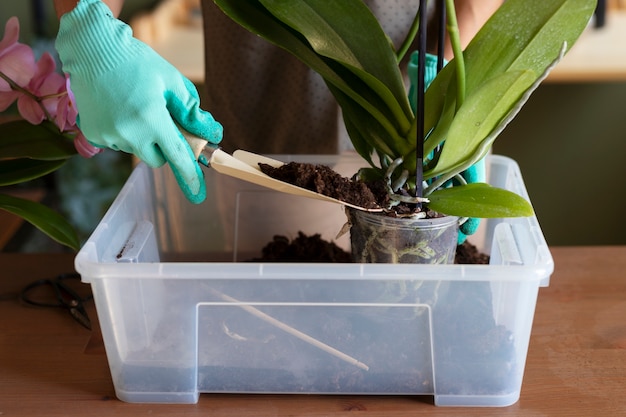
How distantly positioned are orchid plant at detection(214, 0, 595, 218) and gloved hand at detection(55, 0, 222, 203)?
96 millimetres

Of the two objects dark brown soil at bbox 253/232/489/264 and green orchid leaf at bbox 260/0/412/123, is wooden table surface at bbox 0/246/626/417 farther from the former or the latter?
green orchid leaf at bbox 260/0/412/123

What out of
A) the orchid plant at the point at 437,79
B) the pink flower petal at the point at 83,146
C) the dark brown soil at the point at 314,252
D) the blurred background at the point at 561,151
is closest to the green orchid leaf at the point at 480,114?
the orchid plant at the point at 437,79

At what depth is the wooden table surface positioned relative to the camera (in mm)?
619

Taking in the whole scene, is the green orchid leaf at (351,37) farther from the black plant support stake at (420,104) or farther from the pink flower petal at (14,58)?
the pink flower petal at (14,58)

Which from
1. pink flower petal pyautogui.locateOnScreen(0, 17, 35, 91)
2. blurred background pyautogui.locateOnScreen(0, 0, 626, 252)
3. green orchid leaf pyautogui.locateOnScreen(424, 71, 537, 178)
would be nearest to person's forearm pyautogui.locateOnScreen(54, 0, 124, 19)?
pink flower petal pyautogui.locateOnScreen(0, 17, 35, 91)

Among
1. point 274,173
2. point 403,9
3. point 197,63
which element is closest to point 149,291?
point 274,173

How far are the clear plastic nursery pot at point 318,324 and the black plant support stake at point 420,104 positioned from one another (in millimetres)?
97

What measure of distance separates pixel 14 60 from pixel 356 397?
0.49 m

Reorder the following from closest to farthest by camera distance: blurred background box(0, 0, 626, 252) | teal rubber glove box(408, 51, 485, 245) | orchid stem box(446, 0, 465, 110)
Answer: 1. orchid stem box(446, 0, 465, 110)
2. teal rubber glove box(408, 51, 485, 245)
3. blurred background box(0, 0, 626, 252)

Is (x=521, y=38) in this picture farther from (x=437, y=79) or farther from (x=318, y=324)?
(x=318, y=324)

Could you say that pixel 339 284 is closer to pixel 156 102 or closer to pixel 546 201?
pixel 156 102

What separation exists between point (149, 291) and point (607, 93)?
163 cm

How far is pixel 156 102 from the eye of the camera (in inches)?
24.0

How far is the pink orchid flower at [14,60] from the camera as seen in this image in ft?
2.39
